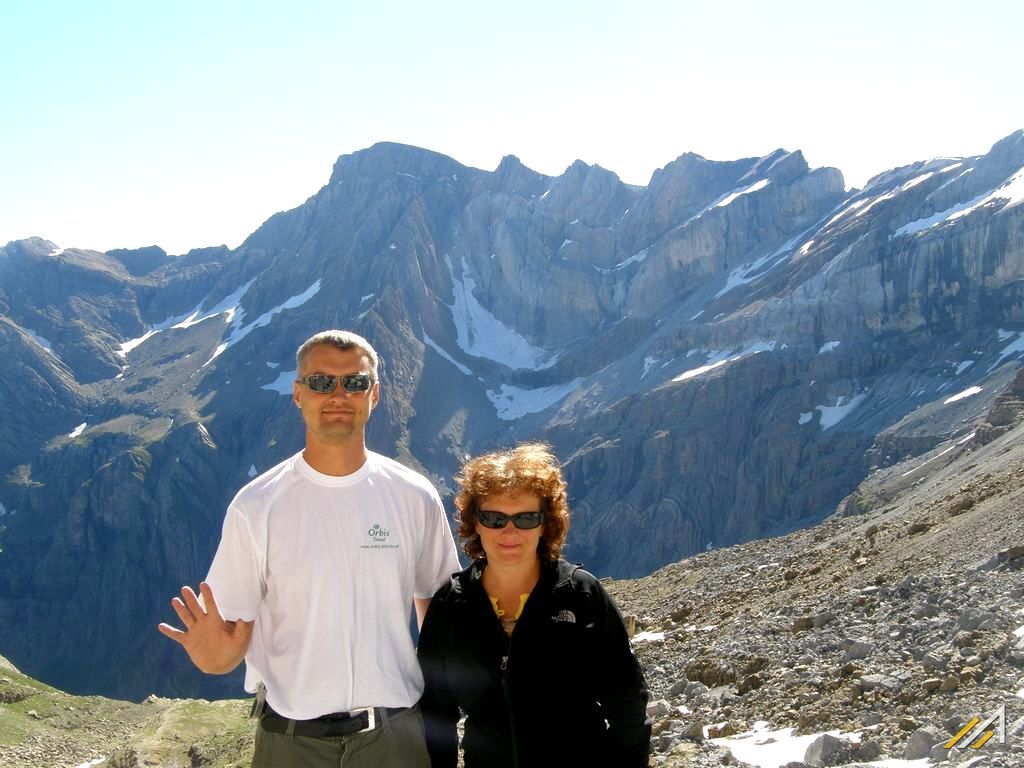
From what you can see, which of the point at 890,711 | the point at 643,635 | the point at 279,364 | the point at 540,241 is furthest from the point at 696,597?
the point at 540,241

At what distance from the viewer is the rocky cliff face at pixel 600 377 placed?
352ft

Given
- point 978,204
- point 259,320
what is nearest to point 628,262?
point 978,204

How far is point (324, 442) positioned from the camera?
19.0 ft

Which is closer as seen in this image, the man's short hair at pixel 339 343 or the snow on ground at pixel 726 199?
the man's short hair at pixel 339 343

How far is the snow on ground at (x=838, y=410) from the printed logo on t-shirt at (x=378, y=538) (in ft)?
359

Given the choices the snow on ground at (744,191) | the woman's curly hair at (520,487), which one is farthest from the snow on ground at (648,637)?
the snow on ground at (744,191)

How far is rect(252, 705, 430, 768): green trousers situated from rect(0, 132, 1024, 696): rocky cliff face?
77429mm

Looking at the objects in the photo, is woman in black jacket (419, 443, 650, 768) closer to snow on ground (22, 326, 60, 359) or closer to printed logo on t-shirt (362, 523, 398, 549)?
printed logo on t-shirt (362, 523, 398, 549)

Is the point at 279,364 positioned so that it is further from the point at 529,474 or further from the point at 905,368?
the point at 529,474

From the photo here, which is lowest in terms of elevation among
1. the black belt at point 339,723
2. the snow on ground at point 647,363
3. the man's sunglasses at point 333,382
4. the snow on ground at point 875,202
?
the black belt at point 339,723

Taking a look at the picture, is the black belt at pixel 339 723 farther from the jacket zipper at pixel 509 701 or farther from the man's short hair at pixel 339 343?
the man's short hair at pixel 339 343

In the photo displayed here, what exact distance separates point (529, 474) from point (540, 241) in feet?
643

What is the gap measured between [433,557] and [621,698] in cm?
164

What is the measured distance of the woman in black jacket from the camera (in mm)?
5293
